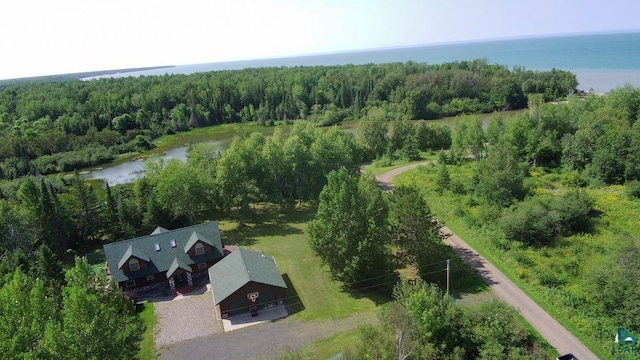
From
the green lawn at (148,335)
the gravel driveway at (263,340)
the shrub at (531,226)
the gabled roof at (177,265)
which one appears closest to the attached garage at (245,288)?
the gravel driveway at (263,340)

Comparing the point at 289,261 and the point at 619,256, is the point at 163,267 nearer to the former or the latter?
the point at 289,261

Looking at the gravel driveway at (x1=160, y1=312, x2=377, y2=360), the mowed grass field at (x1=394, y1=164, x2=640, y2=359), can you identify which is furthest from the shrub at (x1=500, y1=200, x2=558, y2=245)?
the gravel driveway at (x1=160, y1=312, x2=377, y2=360)

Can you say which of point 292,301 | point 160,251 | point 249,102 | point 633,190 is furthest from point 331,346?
point 249,102

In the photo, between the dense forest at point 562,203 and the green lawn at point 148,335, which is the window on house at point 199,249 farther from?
the dense forest at point 562,203

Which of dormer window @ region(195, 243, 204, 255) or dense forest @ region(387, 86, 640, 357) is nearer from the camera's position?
dense forest @ region(387, 86, 640, 357)

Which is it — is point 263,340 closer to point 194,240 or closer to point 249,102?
point 194,240

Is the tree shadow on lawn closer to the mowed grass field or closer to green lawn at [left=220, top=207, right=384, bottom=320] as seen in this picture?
green lawn at [left=220, top=207, right=384, bottom=320]
